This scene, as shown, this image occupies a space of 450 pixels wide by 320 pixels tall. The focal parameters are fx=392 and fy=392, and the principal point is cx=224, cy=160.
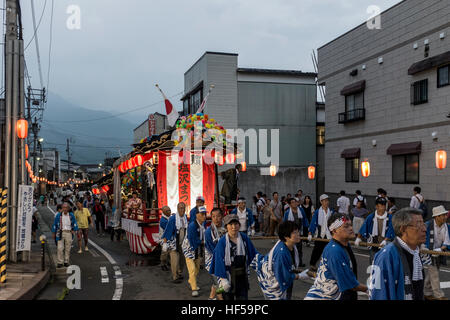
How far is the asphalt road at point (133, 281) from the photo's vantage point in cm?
814

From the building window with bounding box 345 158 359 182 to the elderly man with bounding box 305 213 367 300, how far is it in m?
17.6

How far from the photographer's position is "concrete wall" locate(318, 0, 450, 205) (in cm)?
1602

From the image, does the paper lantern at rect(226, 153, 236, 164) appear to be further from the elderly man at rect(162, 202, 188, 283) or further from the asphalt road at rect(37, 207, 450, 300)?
the elderly man at rect(162, 202, 188, 283)

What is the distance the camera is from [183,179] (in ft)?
46.9

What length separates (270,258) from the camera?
4980 mm

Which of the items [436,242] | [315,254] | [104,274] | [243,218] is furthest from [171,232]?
[436,242]

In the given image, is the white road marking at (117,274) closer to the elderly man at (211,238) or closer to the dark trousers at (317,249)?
the elderly man at (211,238)

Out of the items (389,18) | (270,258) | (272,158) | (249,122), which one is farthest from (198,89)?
(270,258)

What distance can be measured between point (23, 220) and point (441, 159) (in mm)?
14198

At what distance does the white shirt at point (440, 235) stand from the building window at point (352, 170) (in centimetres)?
1344

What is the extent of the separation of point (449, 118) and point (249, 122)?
14.5 m

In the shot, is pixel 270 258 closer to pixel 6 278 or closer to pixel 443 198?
pixel 6 278

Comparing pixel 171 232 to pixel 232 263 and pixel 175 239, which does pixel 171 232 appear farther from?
pixel 232 263
